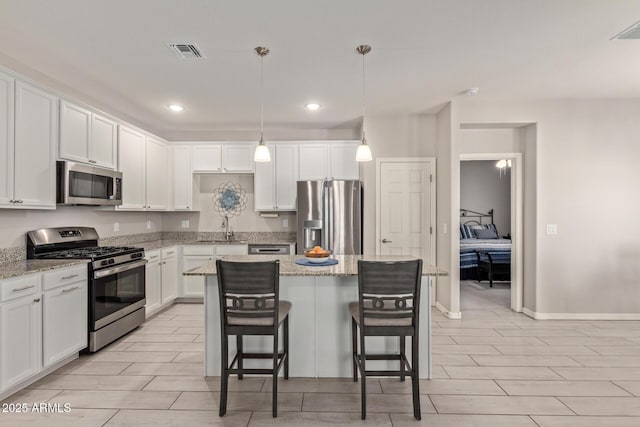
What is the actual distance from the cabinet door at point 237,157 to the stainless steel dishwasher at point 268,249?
121cm

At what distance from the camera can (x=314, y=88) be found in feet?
12.7

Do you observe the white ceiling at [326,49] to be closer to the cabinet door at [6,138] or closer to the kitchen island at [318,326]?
the cabinet door at [6,138]

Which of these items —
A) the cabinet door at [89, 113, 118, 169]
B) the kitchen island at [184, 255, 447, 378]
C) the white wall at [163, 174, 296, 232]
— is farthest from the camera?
the white wall at [163, 174, 296, 232]

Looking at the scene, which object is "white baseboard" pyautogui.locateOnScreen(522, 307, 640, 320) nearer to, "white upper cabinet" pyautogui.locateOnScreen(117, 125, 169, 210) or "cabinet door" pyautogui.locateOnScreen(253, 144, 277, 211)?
"cabinet door" pyautogui.locateOnScreen(253, 144, 277, 211)

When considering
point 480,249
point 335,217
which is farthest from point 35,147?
point 480,249

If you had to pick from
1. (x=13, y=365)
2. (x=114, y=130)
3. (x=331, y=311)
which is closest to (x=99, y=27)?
(x=114, y=130)

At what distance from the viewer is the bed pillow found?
7.97 meters

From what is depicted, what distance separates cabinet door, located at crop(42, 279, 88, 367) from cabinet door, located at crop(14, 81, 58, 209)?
0.81m

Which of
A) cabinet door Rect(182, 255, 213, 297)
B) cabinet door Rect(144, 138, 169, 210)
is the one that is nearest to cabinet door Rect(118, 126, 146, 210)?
cabinet door Rect(144, 138, 169, 210)

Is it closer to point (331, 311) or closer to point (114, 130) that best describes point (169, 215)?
point (114, 130)

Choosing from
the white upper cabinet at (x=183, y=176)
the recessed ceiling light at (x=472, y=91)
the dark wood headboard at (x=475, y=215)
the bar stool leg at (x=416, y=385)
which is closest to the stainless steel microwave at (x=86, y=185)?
the white upper cabinet at (x=183, y=176)

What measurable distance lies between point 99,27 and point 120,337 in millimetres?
2921

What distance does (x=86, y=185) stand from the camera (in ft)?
11.6

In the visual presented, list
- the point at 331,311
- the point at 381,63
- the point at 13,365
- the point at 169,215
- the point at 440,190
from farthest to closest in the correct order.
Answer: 1. the point at 169,215
2. the point at 440,190
3. the point at 381,63
4. the point at 331,311
5. the point at 13,365
